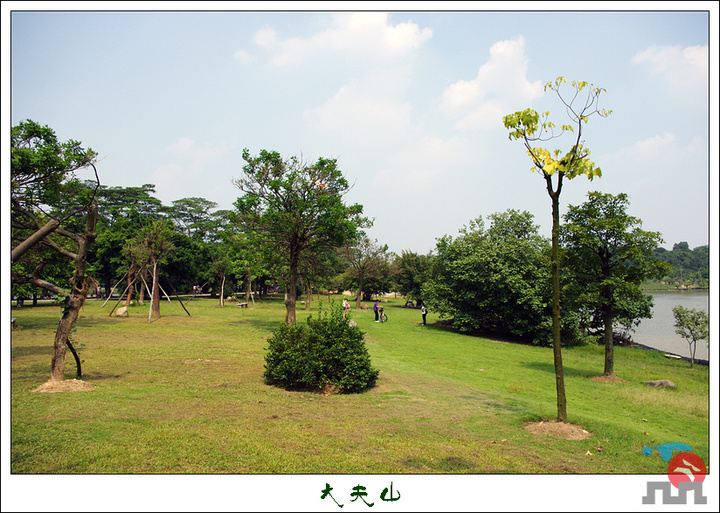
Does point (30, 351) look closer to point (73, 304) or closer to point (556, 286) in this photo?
point (73, 304)

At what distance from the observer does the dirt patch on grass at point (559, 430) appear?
6.63 m

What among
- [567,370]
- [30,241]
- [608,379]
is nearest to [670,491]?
[30,241]

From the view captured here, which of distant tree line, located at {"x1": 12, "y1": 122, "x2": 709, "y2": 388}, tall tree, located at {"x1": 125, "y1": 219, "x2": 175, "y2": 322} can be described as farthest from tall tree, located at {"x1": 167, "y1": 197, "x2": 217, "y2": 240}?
→ tall tree, located at {"x1": 125, "y1": 219, "x2": 175, "y2": 322}

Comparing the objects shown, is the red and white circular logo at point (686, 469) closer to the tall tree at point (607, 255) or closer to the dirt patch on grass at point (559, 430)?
the dirt patch on grass at point (559, 430)

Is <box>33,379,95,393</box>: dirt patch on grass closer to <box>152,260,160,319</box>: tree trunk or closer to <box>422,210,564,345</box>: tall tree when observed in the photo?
<box>152,260,160,319</box>: tree trunk

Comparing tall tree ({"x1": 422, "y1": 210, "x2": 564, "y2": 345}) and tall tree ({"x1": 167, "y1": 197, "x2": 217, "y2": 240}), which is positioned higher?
tall tree ({"x1": 167, "y1": 197, "x2": 217, "y2": 240})

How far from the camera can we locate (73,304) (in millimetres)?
8102

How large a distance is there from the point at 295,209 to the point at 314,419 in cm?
1554

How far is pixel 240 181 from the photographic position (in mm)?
21797

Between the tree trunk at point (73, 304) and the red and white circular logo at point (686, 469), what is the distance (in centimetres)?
944

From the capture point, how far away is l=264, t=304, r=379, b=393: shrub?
9.45 metres

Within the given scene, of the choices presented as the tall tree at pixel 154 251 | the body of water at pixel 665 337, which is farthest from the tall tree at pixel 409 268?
the tall tree at pixel 154 251

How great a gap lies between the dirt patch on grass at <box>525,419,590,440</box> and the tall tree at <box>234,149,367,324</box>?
1479 cm

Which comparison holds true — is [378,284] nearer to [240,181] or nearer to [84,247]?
[240,181]
